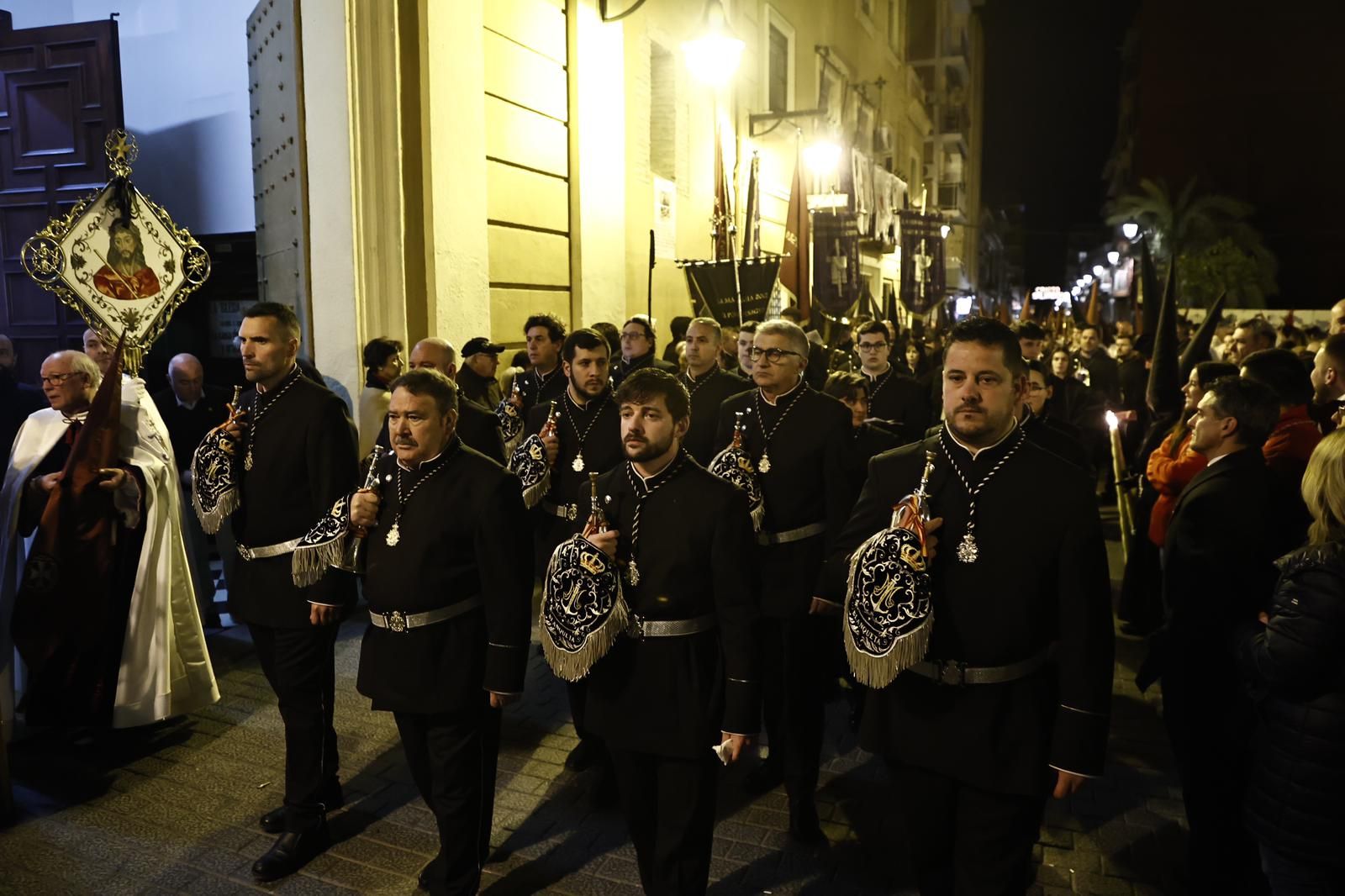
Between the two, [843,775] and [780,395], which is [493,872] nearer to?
[843,775]

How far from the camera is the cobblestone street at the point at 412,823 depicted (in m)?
3.98

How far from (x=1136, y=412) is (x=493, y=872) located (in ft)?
35.0

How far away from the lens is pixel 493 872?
160 inches

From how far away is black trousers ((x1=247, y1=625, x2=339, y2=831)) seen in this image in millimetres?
4129

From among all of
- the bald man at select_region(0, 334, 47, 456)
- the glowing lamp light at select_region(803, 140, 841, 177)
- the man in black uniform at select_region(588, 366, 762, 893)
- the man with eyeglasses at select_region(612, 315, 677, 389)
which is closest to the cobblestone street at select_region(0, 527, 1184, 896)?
the man in black uniform at select_region(588, 366, 762, 893)

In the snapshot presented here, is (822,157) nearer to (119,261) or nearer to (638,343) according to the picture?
(638,343)

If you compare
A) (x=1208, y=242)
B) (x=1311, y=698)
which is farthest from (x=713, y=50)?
(x=1208, y=242)

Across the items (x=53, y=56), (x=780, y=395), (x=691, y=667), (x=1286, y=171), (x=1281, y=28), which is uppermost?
(x=1281, y=28)

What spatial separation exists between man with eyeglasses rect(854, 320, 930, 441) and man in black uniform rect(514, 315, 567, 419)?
2.46m

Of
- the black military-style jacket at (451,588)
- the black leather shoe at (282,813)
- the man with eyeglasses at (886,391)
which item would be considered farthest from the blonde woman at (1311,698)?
the man with eyeglasses at (886,391)

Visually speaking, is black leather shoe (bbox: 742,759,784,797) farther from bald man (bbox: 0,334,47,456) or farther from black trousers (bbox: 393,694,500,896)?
bald man (bbox: 0,334,47,456)

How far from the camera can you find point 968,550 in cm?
294

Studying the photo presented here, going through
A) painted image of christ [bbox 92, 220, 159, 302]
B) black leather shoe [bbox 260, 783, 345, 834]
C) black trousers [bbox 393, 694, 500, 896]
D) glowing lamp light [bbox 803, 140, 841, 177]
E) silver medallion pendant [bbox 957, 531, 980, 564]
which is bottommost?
black leather shoe [bbox 260, 783, 345, 834]

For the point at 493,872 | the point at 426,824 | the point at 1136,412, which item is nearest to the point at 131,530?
the point at 426,824
